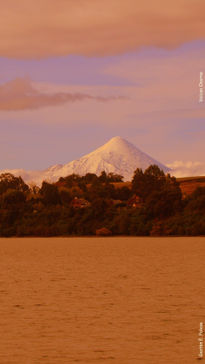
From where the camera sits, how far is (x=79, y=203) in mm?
128375

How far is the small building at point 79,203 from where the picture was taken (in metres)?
124

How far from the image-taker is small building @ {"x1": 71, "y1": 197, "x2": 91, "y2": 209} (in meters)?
124
